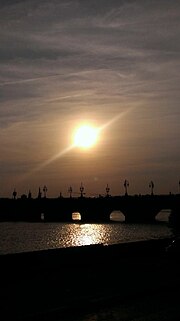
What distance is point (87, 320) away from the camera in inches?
575

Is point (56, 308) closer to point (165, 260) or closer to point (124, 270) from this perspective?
point (124, 270)

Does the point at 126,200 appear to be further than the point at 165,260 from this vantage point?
Yes

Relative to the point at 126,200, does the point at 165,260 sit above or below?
below

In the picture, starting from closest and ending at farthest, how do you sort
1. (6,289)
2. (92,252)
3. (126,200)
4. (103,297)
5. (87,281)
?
(103,297)
(6,289)
(87,281)
(92,252)
(126,200)

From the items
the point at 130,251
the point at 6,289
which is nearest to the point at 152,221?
the point at 130,251

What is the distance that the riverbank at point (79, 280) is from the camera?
16141 mm

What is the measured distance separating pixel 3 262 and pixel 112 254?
8.76 m

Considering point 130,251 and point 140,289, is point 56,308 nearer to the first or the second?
point 140,289

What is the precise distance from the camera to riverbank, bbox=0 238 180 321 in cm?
1614

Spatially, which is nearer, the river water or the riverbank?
the riverbank

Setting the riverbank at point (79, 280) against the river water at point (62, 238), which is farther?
the river water at point (62, 238)

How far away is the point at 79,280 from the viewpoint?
70.9 ft

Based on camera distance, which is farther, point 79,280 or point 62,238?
point 62,238

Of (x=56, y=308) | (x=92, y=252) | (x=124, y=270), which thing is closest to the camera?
(x=56, y=308)
